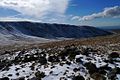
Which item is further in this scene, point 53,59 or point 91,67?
point 53,59

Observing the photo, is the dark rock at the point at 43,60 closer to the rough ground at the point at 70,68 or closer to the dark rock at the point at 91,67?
the rough ground at the point at 70,68

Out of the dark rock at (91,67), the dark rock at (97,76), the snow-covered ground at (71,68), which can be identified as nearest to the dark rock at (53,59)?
the snow-covered ground at (71,68)

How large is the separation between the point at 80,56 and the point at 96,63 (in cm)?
231

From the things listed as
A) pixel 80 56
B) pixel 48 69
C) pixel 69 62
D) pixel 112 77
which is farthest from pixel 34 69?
pixel 112 77

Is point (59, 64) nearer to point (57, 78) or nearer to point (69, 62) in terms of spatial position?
point (69, 62)

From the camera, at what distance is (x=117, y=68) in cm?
2369

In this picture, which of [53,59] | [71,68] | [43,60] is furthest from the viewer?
[53,59]

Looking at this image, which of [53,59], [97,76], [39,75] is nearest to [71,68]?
[97,76]

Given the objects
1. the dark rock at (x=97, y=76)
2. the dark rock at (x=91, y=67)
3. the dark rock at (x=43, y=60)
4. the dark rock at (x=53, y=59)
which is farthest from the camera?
the dark rock at (x=53, y=59)

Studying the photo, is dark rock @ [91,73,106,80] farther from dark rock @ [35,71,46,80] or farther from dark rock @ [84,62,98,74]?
dark rock @ [35,71,46,80]

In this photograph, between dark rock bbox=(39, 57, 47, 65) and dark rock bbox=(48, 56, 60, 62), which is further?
dark rock bbox=(48, 56, 60, 62)

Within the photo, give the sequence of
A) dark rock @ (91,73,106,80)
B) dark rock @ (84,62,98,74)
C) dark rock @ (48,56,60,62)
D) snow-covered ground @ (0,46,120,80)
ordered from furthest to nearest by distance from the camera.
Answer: dark rock @ (48,56,60,62) → dark rock @ (84,62,98,74) → snow-covered ground @ (0,46,120,80) → dark rock @ (91,73,106,80)

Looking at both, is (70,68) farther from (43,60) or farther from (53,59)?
(43,60)

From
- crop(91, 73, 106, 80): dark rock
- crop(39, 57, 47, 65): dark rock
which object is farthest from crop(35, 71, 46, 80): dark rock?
crop(91, 73, 106, 80): dark rock
